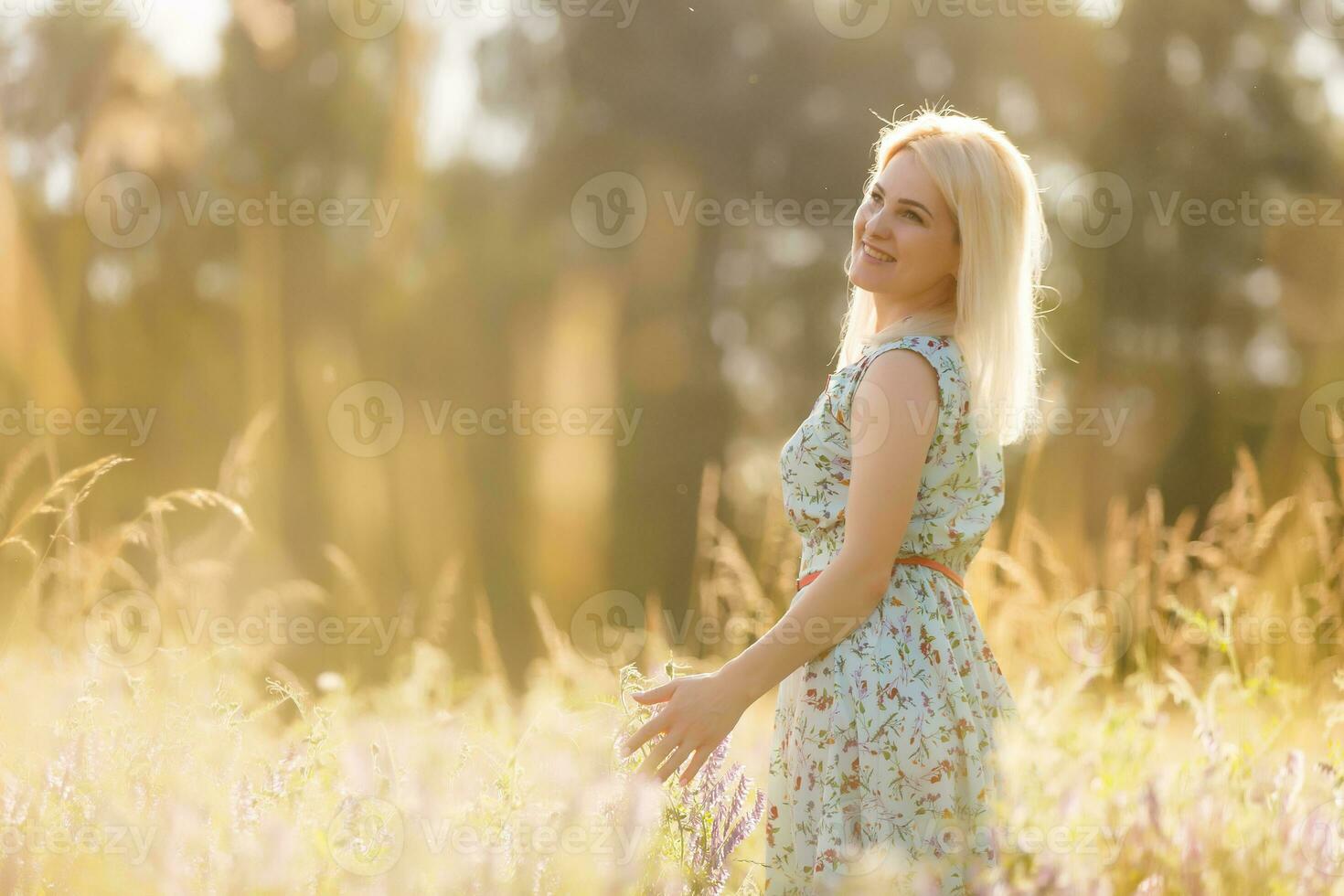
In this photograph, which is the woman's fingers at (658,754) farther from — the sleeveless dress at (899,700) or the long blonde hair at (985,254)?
the long blonde hair at (985,254)

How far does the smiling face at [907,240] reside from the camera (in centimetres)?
185

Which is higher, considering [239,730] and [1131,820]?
[239,730]

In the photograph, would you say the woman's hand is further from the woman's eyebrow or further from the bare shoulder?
the woman's eyebrow

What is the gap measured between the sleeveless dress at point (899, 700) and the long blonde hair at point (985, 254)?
0.05 m

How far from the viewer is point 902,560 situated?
1.81 metres

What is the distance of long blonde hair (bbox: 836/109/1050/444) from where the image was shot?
1816mm

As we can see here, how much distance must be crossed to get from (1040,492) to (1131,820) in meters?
6.70

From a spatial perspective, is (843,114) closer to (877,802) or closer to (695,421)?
(695,421)

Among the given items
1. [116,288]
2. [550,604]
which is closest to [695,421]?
[550,604]

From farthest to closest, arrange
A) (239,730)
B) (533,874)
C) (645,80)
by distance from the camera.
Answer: (645,80) < (239,730) < (533,874)

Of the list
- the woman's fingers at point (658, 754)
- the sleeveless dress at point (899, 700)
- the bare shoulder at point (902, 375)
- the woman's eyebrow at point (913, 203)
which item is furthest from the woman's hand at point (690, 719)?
the woman's eyebrow at point (913, 203)

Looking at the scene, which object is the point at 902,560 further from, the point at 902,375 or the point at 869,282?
the point at 869,282

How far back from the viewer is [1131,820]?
1922mm

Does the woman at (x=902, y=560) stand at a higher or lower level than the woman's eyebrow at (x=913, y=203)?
lower
